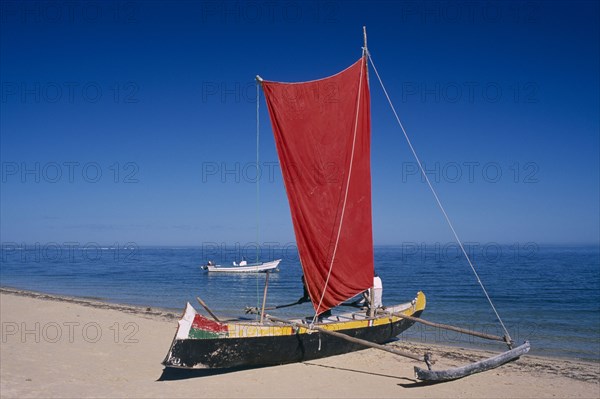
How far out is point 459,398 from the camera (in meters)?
8.71

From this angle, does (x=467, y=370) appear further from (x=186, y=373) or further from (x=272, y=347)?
(x=186, y=373)

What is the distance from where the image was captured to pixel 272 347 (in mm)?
9836

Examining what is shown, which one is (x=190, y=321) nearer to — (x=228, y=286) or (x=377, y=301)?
(x=377, y=301)

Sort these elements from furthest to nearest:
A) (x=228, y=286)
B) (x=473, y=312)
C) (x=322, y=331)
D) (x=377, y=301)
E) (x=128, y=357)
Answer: (x=228, y=286) < (x=473, y=312) < (x=377, y=301) < (x=128, y=357) < (x=322, y=331)

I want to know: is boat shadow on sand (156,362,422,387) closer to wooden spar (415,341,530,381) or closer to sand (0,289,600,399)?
sand (0,289,600,399)

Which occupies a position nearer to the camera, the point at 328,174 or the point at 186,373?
the point at 186,373

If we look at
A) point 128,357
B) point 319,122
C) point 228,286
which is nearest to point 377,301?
point 319,122

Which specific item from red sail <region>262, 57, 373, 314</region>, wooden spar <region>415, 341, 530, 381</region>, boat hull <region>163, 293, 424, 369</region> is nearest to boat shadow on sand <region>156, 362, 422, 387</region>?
boat hull <region>163, 293, 424, 369</region>

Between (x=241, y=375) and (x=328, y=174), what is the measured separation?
4838mm

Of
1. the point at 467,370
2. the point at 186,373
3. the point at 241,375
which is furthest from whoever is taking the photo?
the point at 186,373

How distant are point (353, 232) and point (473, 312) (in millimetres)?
13601

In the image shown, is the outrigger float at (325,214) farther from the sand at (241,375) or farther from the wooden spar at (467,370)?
the sand at (241,375)

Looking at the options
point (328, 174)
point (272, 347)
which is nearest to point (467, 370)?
point (272, 347)

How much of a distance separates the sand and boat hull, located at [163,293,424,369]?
0.25 m
